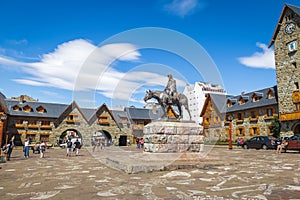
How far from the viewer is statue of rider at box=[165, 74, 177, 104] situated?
38.1ft

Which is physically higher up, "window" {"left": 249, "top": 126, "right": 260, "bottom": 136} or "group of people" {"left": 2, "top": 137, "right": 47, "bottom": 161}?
"window" {"left": 249, "top": 126, "right": 260, "bottom": 136}

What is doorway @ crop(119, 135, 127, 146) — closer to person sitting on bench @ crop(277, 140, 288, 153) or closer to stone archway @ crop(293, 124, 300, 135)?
stone archway @ crop(293, 124, 300, 135)

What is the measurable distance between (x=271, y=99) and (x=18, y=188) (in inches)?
1469

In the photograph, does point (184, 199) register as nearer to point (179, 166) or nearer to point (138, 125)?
point (179, 166)

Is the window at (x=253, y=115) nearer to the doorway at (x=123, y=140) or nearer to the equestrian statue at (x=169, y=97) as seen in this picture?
the doorway at (x=123, y=140)

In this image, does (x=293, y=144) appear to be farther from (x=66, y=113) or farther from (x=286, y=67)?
(x=66, y=113)

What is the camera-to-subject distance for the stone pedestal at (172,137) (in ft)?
33.8

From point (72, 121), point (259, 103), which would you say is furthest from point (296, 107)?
point (72, 121)

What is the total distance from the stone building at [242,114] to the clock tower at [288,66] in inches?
130

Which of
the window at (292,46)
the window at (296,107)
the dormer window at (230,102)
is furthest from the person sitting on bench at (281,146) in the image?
the dormer window at (230,102)

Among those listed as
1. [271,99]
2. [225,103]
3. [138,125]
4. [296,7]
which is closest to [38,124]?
[138,125]

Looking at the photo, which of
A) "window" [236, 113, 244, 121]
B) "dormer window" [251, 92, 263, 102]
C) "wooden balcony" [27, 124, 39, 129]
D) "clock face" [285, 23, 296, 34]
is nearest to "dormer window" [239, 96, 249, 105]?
"dormer window" [251, 92, 263, 102]

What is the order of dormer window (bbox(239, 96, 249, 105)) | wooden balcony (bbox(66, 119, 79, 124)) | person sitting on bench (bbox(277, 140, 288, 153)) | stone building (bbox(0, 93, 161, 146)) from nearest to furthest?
person sitting on bench (bbox(277, 140, 288, 153)) < stone building (bbox(0, 93, 161, 146)) < dormer window (bbox(239, 96, 249, 105)) < wooden balcony (bbox(66, 119, 79, 124))

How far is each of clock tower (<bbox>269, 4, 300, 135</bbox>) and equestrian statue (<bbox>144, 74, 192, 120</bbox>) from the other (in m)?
23.7
